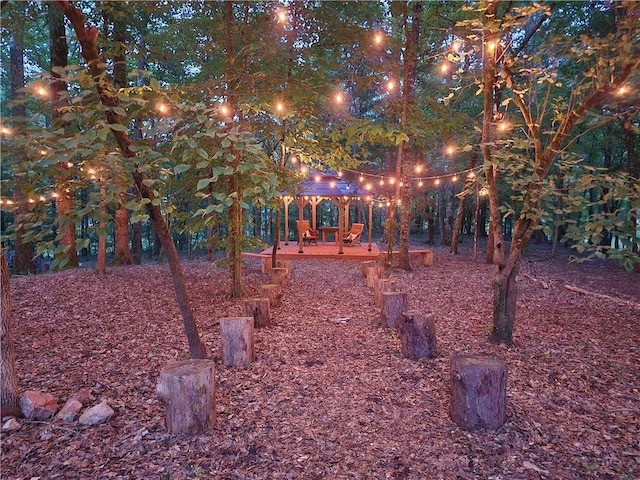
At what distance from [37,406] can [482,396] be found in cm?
355

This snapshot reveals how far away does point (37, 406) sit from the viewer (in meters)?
2.96

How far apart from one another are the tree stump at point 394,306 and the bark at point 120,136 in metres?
2.74

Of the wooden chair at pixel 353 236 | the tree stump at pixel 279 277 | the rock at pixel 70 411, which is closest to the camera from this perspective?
the rock at pixel 70 411

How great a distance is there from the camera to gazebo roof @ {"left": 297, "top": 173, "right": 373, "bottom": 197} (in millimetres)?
14312

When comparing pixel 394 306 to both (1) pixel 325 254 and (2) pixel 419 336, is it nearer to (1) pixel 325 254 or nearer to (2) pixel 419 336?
(2) pixel 419 336

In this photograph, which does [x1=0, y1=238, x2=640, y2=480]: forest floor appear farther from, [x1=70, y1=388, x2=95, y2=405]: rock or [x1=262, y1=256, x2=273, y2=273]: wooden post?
[x1=262, y1=256, x2=273, y2=273]: wooden post

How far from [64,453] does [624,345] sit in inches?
242

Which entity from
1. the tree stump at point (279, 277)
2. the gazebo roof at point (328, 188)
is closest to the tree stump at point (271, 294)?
the tree stump at point (279, 277)

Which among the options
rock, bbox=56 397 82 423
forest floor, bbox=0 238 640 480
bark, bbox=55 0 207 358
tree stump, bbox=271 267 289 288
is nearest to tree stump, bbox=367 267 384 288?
forest floor, bbox=0 238 640 480

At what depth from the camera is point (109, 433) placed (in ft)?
9.32

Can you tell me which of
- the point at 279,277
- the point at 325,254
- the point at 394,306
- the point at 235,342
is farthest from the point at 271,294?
the point at 325,254

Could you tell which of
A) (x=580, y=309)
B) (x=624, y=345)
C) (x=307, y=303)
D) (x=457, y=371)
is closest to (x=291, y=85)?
(x=307, y=303)

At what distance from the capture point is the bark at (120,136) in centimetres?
275

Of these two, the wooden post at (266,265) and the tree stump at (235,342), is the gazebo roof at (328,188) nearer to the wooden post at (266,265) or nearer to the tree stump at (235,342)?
the wooden post at (266,265)
